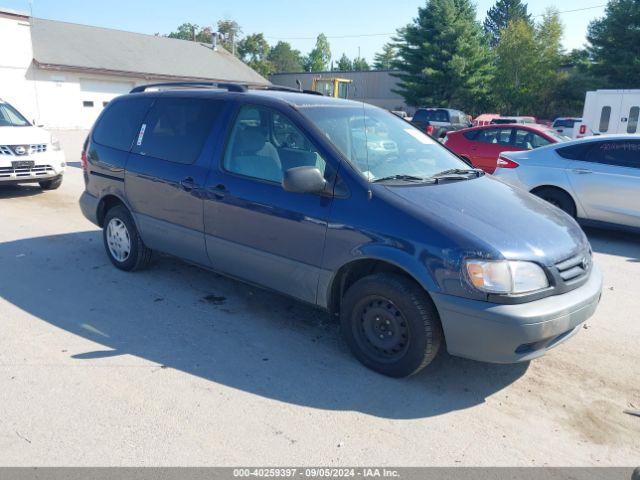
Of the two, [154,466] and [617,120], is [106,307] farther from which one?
[617,120]

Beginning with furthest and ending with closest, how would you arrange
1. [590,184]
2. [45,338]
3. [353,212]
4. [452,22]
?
[452,22] < [590,184] < [45,338] < [353,212]

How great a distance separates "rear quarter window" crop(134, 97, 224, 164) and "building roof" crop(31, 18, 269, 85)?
85.7 feet

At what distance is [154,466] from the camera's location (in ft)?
9.28

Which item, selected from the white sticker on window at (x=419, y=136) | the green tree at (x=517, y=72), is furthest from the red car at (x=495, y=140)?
the green tree at (x=517, y=72)

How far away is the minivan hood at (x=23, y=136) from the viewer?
376 inches

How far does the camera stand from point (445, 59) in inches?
1631

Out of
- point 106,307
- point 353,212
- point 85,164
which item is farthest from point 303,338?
point 85,164

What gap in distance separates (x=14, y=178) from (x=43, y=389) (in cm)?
733

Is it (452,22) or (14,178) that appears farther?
(452,22)

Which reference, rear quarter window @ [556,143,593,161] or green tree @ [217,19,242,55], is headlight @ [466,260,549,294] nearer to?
rear quarter window @ [556,143,593,161]

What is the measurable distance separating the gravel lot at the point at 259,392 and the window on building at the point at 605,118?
64.8ft

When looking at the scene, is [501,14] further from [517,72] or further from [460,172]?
[460,172]

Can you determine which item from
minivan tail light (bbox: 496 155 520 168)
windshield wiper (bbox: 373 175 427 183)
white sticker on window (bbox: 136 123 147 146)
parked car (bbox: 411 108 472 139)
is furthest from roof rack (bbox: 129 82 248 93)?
parked car (bbox: 411 108 472 139)

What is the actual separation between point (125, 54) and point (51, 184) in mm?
28540
